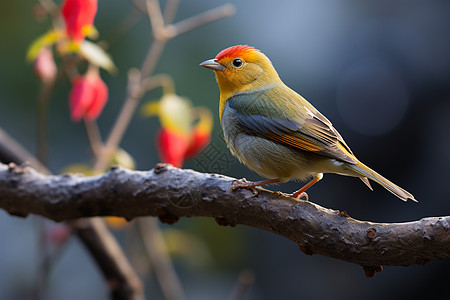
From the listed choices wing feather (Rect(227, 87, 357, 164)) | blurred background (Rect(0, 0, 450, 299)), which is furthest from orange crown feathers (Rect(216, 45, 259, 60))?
blurred background (Rect(0, 0, 450, 299))

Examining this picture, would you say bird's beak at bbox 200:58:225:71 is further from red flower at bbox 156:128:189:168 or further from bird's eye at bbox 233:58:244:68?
red flower at bbox 156:128:189:168

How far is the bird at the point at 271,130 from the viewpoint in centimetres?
164

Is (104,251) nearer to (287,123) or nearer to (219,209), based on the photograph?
(219,209)

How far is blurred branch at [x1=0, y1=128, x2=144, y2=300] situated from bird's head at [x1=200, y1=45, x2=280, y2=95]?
0.77 m

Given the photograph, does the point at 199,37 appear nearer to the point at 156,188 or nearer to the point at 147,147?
the point at 147,147

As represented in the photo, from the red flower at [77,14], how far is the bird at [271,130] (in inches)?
18.7

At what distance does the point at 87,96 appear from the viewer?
78.9 inches

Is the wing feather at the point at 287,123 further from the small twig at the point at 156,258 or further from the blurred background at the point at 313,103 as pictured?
the blurred background at the point at 313,103

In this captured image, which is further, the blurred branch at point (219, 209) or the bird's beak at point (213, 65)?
the bird's beak at point (213, 65)

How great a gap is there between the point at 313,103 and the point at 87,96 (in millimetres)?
1968

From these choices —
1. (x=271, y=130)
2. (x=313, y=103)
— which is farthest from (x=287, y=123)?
(x=313, y=103)

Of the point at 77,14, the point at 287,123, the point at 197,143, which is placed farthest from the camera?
the point at 197,143

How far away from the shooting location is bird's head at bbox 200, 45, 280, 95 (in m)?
1.83

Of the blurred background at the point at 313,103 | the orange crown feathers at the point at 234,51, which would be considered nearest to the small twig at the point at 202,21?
the orange crown feathers at the point at 234,51
